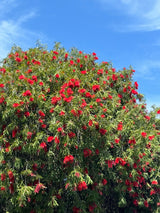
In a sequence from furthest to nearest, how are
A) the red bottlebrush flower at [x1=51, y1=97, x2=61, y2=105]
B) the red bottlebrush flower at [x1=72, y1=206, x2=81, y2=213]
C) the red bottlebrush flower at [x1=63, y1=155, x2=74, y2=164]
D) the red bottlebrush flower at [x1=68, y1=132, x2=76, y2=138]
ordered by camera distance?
1. the red bottlebrush flower at [x1=72, y1=206, x2=81, y2=213]
2. the red bottlebrush flower at [x1=51, y1=97, x2=61, y2=105]
3. the red bottlebrush flower at [x1=68, y1=132, x2=76, y2=138]
4. the red bottlebrush flower at [x1=63, y1=155, x2=74, y2=164]

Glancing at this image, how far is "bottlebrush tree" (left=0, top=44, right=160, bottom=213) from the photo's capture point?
705cm

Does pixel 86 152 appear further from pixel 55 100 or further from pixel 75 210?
pixel 75 210

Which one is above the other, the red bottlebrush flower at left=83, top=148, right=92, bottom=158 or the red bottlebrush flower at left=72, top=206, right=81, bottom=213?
the red bottlebrush flower at left=83, top=148, right=92, bottom=158

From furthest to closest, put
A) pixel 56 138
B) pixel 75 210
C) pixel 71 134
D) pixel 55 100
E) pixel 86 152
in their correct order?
Answer: pixel 75 210
pixel 86 152
pixel 55 100
pixel 71 134
pixel 56 138

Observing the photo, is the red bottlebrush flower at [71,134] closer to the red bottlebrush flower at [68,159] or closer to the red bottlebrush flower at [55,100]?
the red bottlebrush flower at [68,159]

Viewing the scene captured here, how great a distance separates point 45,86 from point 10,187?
306 centimetres

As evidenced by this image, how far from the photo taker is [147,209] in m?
11.7

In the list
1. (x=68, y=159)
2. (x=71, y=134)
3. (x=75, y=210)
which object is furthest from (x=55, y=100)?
(x=75, y=210)

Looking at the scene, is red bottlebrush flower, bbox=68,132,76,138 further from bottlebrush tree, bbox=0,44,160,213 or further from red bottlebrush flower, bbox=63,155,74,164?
red bottlebrush flower, bbox=63,155,74,164

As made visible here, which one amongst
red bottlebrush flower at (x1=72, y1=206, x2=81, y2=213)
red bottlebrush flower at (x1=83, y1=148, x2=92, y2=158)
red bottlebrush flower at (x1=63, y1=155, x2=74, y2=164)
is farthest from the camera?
red bottlebrush flower at (x1=72, y1=206, x2=81, y2=213)

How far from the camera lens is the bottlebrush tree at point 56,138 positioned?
7.05m


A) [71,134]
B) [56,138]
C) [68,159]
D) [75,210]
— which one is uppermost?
[71,134]

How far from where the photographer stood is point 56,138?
674 cm

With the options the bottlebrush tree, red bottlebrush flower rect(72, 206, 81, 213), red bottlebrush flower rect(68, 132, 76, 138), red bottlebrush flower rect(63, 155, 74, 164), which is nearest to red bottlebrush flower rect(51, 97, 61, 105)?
the bottlebrush tree
